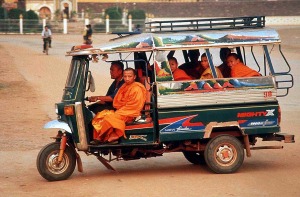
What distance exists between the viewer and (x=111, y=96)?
12.0 meters

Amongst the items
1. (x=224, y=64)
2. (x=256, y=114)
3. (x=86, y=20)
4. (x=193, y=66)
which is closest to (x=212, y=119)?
(x=256, y=114)

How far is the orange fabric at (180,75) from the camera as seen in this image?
1197 cm

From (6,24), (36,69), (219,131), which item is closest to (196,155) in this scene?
(219,131)

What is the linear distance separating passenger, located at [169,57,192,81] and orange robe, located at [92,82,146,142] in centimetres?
52

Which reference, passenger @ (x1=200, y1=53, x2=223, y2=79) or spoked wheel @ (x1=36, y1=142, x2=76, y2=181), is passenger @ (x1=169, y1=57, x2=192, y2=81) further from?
spoked wheel @ (x1=36, y1=142, x2=76, y2=181)

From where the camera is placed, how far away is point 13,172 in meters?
12.5

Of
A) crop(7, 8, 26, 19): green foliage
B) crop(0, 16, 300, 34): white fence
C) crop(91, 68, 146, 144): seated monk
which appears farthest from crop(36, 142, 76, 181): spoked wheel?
crop(7, 8, 26, 19): green foliage

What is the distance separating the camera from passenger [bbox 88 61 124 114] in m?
11.9

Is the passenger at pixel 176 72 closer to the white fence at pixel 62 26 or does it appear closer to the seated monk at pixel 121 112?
the seated monk at pixel 121 112

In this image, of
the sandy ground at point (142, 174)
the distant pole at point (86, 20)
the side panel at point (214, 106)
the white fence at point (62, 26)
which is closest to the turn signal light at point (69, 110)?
the sandy ground at point (142, 174)

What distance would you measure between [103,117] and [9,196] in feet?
5.61

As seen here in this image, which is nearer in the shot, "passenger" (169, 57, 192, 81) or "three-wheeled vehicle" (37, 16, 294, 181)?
"three-wheeled vehicle" (37, 16, 294, 181)

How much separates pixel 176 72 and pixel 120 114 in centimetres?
105

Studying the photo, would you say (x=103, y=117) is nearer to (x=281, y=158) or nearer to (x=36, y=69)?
(x=281, y=158)
